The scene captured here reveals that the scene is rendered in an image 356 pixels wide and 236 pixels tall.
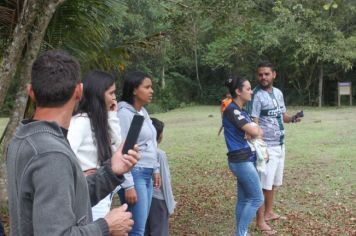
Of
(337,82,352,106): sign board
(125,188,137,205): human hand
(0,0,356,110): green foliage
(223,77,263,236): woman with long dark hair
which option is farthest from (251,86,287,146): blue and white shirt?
(337,82,352,106): sign board

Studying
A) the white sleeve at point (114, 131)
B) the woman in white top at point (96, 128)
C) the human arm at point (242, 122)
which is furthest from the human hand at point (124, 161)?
the human arm at point (242, 122)

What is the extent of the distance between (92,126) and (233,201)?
13.8ft

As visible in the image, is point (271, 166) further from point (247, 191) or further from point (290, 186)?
point (290, 186)

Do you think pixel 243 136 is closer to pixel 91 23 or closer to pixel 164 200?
pixel 164 200

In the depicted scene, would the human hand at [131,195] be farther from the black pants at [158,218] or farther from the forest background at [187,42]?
the forest background at [187,42]

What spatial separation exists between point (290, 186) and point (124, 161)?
20.1 ft

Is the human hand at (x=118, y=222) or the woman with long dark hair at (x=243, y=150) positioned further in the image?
the woman with long dark hair at (x=243, y=150)

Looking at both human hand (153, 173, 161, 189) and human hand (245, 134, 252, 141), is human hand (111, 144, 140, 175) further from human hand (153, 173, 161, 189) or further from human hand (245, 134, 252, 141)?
human hand (245, 134, 252, 141)

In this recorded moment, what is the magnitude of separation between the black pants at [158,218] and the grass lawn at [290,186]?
4.13 ft

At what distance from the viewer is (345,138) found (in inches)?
524

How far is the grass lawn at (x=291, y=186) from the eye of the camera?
19.0 feet

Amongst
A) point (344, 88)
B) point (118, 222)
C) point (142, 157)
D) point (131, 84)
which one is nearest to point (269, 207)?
point (142, 157)

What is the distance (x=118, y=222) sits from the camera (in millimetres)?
1946

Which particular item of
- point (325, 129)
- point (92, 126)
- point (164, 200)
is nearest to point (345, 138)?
point (325, 129)
